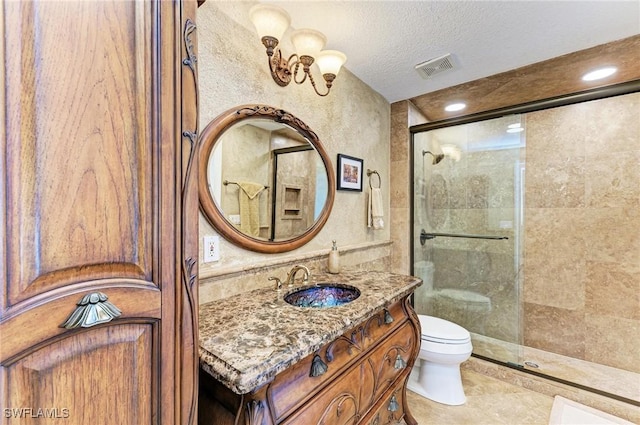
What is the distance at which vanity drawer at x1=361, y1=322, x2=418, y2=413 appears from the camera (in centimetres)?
121

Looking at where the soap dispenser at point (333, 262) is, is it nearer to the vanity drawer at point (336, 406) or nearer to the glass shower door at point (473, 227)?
the vanity drawer at point (336, 406)

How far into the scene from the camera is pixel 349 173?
205 centimetres

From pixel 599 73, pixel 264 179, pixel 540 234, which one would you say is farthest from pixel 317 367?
pixel 599 73

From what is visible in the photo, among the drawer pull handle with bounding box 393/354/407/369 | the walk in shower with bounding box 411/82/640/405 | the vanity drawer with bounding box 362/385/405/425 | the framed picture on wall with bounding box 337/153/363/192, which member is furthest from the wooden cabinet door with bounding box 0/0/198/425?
the walk in shower with bounding box 411/82/640/405

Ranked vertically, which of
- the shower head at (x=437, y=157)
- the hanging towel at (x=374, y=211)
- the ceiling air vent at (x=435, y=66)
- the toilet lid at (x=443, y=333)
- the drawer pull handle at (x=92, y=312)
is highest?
the ceiling air vent at (x=435, y=66)

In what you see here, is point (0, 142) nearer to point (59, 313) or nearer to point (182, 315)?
point (59, 313)

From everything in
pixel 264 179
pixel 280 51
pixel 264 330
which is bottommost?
pixel 264 330

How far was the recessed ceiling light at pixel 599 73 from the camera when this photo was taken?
1938 mm

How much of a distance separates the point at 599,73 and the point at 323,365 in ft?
9.14

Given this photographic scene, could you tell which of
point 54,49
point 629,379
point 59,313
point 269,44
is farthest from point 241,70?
point 629,379

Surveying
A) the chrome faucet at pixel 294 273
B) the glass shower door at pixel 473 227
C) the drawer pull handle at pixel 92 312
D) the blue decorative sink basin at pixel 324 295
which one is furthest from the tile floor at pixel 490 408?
the drawer pull handle at pixel 92 312

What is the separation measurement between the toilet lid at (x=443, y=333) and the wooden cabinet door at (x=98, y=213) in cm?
168

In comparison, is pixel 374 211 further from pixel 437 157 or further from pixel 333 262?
pixel 437 157

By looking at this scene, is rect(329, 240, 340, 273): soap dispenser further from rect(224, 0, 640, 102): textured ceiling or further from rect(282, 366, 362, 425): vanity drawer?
rect(224, 0, 640, 102): textured ceiling
